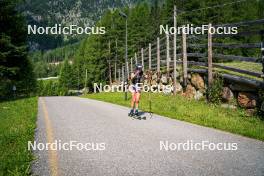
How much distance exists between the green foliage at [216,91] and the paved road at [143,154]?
3.90 meters

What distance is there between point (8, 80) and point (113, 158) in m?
28.8

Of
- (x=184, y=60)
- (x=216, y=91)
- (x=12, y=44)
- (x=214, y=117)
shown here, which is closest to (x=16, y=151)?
(x=214, y=117)

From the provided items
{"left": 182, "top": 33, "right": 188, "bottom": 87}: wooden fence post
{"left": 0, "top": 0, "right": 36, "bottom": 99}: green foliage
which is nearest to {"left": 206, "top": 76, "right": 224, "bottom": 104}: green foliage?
{"left": 182, "top": 33, "right": 188, "bottom": 87}: wooden fence post

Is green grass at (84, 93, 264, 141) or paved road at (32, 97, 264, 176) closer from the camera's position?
paved road at (32, 97, 264, 176)

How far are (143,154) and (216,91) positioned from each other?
8.14 m

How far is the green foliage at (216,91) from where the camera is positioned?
14.4 meters

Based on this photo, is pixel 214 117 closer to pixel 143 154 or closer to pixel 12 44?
pixel 143 154

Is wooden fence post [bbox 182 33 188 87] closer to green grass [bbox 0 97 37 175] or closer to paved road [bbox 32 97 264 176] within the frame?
paved road [bbox 32 97 264 176]

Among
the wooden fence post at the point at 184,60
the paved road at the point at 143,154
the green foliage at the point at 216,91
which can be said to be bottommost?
the paved road at the point at 143,154

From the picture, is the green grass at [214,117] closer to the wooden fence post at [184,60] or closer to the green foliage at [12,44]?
the wooden fence post at [184,60]

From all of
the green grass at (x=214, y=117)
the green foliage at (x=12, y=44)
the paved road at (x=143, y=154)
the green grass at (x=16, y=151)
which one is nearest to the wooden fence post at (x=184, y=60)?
the green grass at (x=214, y=117)

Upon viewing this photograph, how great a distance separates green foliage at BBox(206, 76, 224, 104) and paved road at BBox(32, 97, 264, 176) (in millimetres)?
3903

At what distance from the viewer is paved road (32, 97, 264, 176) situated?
616cm

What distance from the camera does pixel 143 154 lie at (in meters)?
7.34
